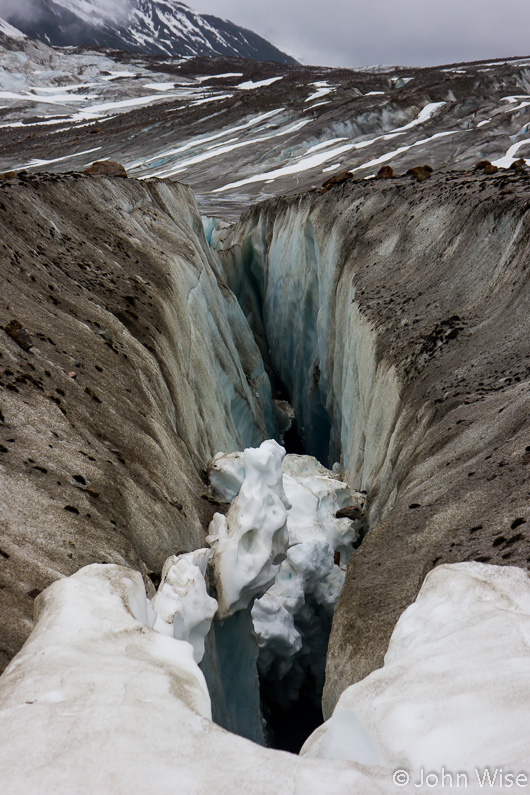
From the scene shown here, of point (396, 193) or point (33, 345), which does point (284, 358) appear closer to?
point (396, 193)

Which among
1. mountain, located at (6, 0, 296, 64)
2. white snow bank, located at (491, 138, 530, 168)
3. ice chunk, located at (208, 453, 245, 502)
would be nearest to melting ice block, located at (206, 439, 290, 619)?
ice chunk, located at (208, 453, 245, 502)

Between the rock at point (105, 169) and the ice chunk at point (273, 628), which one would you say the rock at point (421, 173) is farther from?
the ice chunk at point (273, 628)

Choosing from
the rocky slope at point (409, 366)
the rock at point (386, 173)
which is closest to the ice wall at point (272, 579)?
the rocky slope at point (409, 366)

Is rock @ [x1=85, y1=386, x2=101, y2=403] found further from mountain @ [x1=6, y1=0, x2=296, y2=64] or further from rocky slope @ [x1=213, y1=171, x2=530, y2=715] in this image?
mountain @ [x1=6, y1=0, x2=296, y2=64]

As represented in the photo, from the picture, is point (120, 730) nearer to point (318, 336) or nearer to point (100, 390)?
point (100, 390)

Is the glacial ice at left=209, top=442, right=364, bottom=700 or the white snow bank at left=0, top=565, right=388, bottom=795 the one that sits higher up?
the white snow bank at left=0, top=565, right=388, bottom=795

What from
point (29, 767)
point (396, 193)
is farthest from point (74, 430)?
point (396, 193)

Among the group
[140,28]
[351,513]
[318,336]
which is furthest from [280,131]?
[140,28]
